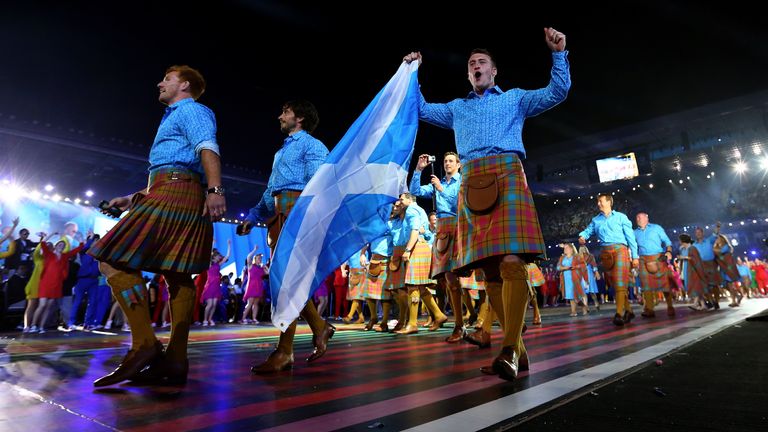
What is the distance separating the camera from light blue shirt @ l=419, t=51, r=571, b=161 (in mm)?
2869

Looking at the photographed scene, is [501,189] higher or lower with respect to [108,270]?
higher

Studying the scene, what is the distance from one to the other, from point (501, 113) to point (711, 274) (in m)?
11.1

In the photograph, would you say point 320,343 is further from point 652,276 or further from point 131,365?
point 652,276

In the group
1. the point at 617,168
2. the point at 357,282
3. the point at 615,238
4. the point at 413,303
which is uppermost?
the point at 617,168

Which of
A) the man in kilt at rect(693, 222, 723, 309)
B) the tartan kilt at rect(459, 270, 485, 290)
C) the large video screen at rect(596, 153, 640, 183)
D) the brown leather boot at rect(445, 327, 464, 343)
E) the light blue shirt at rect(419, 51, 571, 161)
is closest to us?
the light blue shirt at rect(419, 51, 571, 161)

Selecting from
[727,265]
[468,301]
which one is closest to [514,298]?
[468,301]

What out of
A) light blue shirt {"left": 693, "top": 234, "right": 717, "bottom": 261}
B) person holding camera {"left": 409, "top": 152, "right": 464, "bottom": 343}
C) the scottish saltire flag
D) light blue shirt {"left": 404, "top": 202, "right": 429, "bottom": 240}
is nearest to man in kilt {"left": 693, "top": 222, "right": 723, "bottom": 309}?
light blue shirt {"left": 693, "top": 234, "right": 717, "bottom": 261}

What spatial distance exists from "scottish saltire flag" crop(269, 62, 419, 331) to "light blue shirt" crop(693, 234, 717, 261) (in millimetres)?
11258

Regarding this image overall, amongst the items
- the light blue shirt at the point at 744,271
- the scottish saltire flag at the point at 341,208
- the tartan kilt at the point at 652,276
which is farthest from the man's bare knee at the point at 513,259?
the light blue shirt at the point at 744,271

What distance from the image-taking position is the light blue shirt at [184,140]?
2.62 meters

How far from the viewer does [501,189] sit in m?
2.77

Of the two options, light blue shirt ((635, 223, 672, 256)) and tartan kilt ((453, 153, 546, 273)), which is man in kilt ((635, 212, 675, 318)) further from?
tartan kilt ((453, 153, 546, 273))

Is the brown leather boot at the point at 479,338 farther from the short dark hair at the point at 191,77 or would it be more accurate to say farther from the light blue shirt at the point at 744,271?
the light blue shirt at the point at 744,271

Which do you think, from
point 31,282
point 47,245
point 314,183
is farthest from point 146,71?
point 314,183
